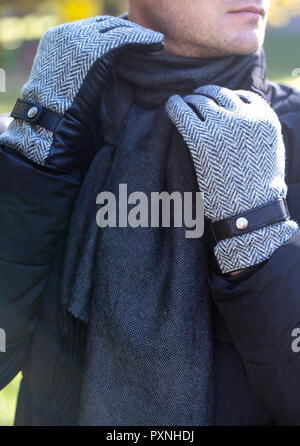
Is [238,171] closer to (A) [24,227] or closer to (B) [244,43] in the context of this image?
(B) [244,43]

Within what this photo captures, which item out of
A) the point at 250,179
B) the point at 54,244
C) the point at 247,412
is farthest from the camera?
the point at 54,244

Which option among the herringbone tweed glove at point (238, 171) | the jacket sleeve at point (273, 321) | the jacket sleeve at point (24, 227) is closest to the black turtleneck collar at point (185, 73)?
the herringbone tweed glove at point (238, 171)

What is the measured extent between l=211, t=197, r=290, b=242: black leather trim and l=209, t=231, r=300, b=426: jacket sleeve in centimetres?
7

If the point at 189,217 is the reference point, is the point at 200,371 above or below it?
below

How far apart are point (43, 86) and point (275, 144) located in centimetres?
64

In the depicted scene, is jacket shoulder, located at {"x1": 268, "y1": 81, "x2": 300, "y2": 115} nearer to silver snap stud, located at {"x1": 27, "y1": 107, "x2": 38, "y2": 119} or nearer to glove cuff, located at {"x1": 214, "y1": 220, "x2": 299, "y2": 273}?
glove cuff, located at {"x1": 214, "y1": 220, "x2": 299, "y2": 273}

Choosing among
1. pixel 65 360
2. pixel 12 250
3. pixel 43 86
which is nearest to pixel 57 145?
pixel 43 86

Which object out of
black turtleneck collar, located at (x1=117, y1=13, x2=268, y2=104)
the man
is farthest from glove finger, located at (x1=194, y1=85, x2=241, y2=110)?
black turtleneck collar, located at (x1=117, y1=13, x2=268, y2=104)

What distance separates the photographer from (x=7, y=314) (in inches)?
54.8

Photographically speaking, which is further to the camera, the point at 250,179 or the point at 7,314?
the point at 7,314

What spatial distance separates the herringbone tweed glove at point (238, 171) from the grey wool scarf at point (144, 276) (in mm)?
126

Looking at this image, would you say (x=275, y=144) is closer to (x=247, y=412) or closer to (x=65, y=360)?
(x=247, y=412)

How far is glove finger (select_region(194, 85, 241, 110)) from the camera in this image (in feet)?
4.24

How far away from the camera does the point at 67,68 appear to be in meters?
1.42
